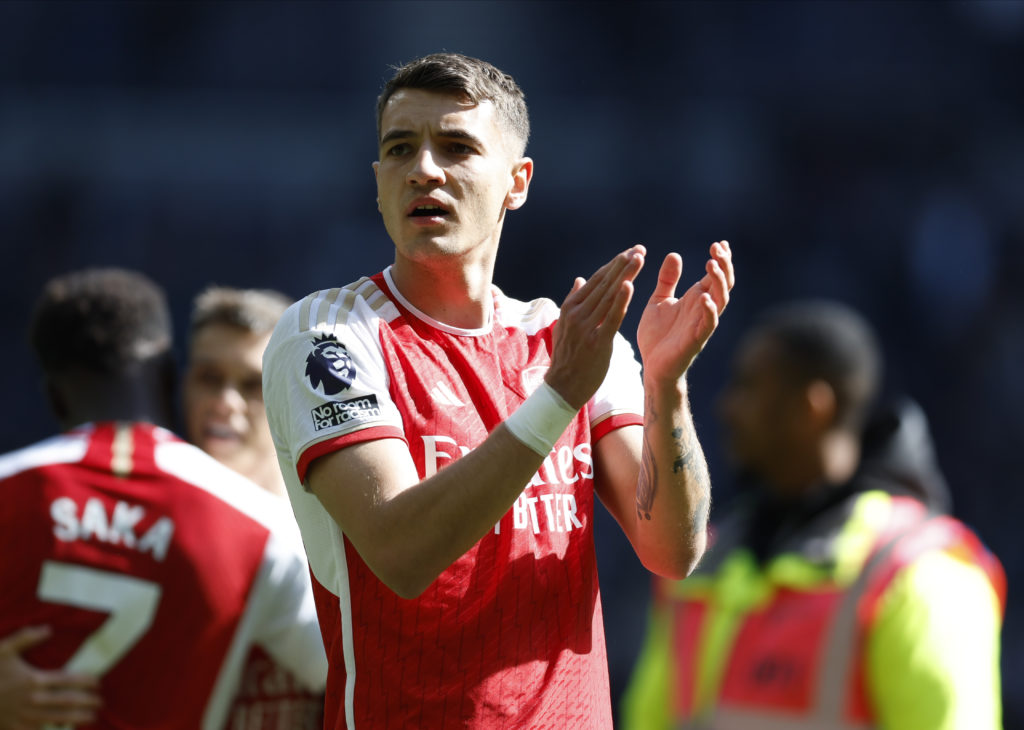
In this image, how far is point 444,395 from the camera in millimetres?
2520

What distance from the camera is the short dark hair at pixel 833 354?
4.11 meters

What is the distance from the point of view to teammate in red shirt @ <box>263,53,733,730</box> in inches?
89.1

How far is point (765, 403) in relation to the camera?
413 centimetres

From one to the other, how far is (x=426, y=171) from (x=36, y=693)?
1.69 m

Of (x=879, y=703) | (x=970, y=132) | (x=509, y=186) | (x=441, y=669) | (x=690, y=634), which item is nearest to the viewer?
(x=441, y=669)

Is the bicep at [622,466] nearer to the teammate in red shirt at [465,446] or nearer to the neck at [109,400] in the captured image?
the teammate in red shirt at [465,446]

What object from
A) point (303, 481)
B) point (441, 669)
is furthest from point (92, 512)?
point (441, 669)

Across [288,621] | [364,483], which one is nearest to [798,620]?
[288,621]

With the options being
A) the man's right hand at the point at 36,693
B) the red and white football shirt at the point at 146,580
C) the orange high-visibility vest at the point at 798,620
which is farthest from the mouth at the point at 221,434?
the orange high-visibility vest at the point at 798,620

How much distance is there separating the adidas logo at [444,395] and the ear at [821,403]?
6.05ft

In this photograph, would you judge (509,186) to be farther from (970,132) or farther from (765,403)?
(970,132)

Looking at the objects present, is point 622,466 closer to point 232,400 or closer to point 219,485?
point 219,485

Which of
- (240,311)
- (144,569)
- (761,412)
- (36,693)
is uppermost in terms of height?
(240,311)

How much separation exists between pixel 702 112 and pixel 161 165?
536 centimetres
